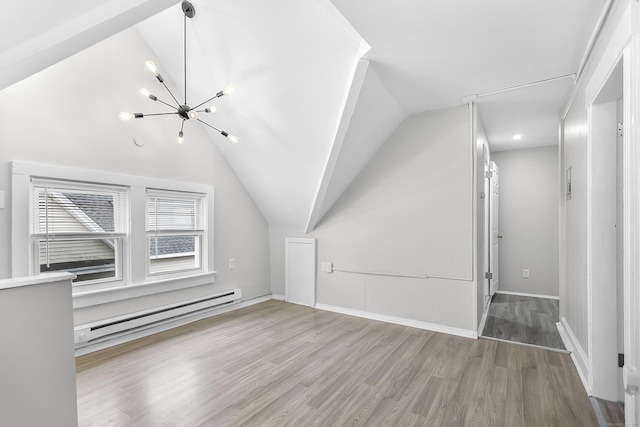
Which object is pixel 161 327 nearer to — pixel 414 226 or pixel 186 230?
pixel 186 230

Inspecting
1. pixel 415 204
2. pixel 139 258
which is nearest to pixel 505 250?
pixel 415 204

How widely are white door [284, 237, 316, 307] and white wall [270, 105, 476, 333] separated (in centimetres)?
31

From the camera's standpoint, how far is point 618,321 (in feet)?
6.64

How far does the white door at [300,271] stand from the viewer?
436 cm

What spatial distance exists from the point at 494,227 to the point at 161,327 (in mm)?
4810

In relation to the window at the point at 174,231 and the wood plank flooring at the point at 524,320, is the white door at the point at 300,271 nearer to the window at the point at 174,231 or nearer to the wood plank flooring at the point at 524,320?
the window at the point at 174,231

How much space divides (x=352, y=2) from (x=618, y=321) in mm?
2712

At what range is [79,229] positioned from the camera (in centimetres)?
284

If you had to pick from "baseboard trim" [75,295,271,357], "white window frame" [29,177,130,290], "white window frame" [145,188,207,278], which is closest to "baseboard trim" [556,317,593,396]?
"baseboard trim" [75,295,271,357]

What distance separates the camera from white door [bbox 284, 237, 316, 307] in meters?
4.36

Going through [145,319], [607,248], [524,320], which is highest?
[607,248]

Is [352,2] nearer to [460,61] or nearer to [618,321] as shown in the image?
[460,61]

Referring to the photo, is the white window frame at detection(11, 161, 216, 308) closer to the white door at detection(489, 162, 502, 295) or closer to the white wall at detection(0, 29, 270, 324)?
the white wall at detection(0, 29, 270, 324)

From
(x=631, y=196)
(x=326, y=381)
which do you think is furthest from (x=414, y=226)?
(x=631, y=196)
